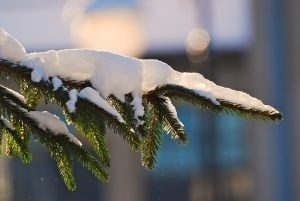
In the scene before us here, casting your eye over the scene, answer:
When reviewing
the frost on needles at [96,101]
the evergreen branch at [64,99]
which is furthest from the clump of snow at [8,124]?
the evergreen branch at [64,99]

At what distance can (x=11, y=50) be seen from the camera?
5.28ft

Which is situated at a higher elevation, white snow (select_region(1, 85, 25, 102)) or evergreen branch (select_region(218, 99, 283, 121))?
evergreen branch (select_region(218, 99, 283, 121))

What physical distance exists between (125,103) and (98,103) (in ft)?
0.25

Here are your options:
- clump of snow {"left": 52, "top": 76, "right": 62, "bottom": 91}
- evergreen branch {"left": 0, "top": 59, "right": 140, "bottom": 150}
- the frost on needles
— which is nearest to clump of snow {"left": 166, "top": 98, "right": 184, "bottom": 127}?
the frost on needles

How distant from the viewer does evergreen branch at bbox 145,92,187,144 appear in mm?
1685

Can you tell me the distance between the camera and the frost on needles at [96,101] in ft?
5.23

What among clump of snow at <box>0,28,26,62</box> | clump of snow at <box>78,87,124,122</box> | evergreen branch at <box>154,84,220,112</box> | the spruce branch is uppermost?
clump of snow at <box>0,28,26,62</box>

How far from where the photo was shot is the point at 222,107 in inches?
66.2

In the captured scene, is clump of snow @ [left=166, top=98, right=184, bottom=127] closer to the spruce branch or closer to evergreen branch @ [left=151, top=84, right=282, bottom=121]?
evergreen branch @ [left=151, top=84, right=282, bottom=121]

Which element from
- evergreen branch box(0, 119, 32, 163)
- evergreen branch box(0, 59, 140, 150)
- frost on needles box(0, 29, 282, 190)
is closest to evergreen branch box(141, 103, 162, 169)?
frost on needles box(0, 29, 282, 190)

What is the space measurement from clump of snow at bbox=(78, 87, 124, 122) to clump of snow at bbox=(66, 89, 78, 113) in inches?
0.4

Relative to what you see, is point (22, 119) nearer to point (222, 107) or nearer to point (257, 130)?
point (222, 107)

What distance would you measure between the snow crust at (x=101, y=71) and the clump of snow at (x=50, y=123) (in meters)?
0.09

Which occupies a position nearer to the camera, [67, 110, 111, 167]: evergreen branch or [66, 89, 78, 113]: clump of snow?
[66, 89, 78, 113]: clump of snow
